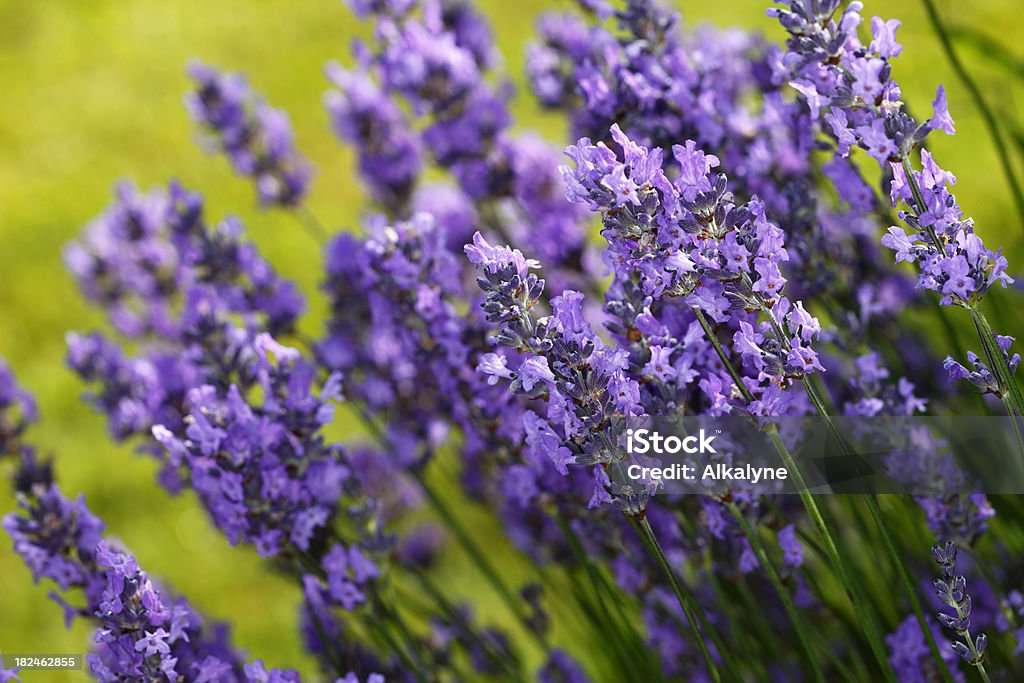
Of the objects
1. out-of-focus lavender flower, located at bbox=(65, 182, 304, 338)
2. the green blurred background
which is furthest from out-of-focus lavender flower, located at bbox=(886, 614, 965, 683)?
out-of-focus lavender flower, located at bbox=(65, 182, 304, 338)

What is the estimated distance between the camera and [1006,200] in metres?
3.76

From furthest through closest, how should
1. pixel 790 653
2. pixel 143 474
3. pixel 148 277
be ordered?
pixel 143 474, pixel 148 277, pixel 790 653

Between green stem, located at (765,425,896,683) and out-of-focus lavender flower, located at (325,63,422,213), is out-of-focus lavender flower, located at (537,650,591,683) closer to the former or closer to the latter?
green stem, located at (765,425,896,683)

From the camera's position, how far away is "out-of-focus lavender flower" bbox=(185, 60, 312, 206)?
266 centimetres

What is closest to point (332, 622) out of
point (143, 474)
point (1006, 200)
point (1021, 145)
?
point (1021, 145)

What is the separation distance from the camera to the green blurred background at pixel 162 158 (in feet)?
11.1

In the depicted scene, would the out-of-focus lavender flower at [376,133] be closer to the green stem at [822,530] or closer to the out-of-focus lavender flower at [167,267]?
the out-of-focus lavender flower at [167,267]

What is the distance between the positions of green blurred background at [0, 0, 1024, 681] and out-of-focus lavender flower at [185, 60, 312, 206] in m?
0.22

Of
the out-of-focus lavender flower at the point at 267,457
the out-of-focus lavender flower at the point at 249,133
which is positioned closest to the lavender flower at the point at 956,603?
the out-of-focus lavender flower at the point at 267,457

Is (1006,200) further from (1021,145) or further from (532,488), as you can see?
(532,488)

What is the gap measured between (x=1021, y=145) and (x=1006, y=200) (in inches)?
74.2

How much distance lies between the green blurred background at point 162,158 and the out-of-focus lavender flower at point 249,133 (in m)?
0.22

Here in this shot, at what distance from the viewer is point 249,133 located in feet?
8.93

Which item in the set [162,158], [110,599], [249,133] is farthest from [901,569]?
[162,158]
